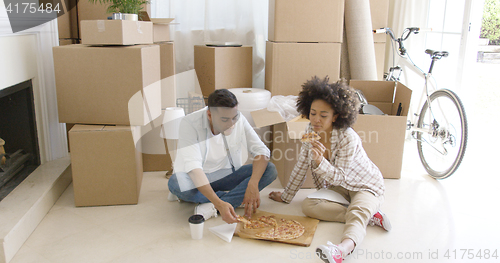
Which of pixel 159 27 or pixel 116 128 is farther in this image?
pixel 159 27

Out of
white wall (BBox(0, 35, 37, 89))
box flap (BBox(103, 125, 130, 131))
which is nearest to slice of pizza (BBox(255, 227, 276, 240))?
box flap (BBox(103, 125, 130, 131))

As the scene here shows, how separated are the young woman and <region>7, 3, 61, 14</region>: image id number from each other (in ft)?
5.03

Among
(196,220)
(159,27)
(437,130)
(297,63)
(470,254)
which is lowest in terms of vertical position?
(470,254)

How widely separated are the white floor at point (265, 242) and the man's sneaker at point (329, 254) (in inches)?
4.0

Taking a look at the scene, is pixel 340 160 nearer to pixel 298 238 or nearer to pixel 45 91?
pixel 298 238

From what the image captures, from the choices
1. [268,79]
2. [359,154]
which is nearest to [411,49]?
[268,79]

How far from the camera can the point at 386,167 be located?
2506 mm

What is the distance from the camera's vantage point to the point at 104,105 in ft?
6.69

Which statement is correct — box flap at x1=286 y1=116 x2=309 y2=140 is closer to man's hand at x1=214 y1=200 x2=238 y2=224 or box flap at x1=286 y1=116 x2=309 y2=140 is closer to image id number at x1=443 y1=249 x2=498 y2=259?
man's hand at x1=214 y1=200 x2=238 y2=224

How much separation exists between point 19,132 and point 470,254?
7.95ft

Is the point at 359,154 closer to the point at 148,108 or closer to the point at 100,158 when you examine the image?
the point at 148,108

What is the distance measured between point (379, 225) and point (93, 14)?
2.37 m

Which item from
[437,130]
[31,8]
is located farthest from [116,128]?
[437,130]

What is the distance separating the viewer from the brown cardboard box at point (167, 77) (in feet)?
8.56
